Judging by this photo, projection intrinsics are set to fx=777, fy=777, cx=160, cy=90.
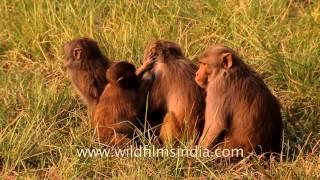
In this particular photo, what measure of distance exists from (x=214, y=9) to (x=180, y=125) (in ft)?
7.24

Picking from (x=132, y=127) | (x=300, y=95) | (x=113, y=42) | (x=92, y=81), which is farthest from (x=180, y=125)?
(x=113, y=42)

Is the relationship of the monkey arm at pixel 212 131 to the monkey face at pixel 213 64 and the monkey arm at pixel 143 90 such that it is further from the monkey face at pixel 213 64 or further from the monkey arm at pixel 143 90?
the monkey arm at pixel 143 90

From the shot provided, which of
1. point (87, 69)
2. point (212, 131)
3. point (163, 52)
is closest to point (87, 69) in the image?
point (87, 69)

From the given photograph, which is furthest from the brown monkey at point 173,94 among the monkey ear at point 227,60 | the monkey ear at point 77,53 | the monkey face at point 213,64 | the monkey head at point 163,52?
the monkey ear at point 77,53

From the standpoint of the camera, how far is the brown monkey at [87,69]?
6273 mm

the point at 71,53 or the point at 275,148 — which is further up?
the point at 71,53

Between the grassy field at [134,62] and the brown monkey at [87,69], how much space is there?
0.70 ft

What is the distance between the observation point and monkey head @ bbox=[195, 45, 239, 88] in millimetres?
5641

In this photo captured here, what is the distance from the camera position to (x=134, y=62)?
711 cm

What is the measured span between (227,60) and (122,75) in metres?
0.83

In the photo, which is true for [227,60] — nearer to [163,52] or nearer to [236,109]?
[236,109]

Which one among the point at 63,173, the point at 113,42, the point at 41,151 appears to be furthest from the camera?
the point at 113,42

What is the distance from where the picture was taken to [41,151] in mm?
5738

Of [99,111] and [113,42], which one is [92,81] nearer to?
[99,111]
